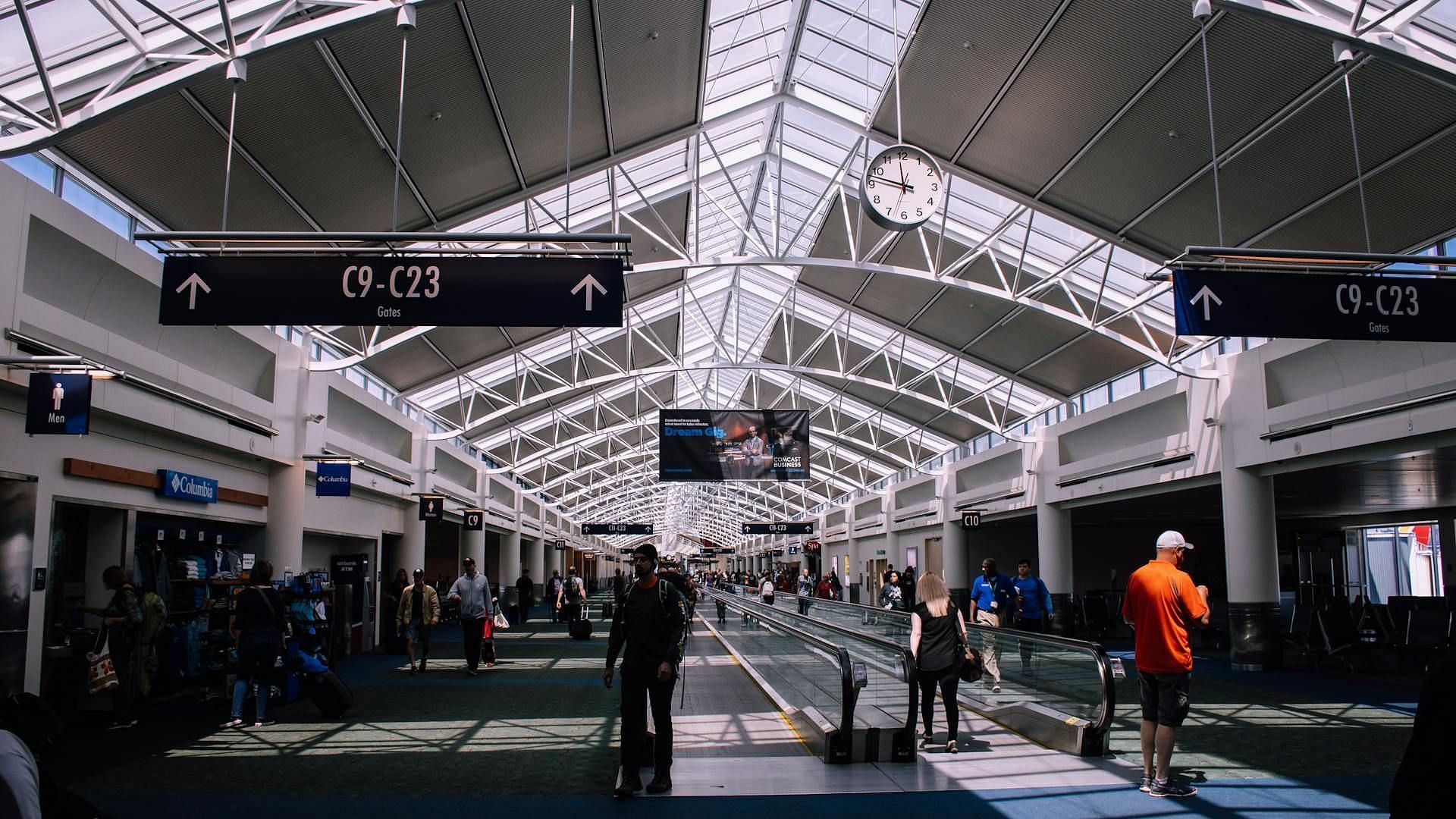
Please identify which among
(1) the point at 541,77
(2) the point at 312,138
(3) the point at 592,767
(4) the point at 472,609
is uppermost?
(1) the point at 541,77

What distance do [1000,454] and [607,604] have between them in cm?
1364

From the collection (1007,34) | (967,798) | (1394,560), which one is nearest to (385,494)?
(1007,34)

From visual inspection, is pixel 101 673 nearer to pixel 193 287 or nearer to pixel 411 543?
pixel 193 287

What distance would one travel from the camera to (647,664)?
665cm

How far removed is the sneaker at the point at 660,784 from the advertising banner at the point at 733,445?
15.8 metres

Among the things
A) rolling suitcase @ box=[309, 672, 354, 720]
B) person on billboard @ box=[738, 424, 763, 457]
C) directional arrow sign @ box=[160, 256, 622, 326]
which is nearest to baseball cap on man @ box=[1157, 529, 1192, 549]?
directional arrow sign @ box=[160, 256, 622, 326]

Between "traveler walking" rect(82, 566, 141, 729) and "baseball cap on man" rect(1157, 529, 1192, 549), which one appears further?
"traveler walking" rect(82, 566, 141, 729)

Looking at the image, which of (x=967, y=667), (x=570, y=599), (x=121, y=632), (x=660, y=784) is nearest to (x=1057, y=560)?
(x=570, y=599)

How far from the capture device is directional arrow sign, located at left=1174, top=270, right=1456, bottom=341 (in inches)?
331

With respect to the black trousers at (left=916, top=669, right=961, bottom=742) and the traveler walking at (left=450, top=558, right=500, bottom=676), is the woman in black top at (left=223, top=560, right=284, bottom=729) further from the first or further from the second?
the black trousers at (left=916, top=669, right=961, bottom=742)

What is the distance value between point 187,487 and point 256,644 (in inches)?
157

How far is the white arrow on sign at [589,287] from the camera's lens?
25.8 feet

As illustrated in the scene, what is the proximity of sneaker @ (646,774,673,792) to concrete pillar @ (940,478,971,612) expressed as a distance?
25405 mm

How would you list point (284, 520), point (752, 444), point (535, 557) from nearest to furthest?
point (284, 520), point (752, 444), point (535, 557)
